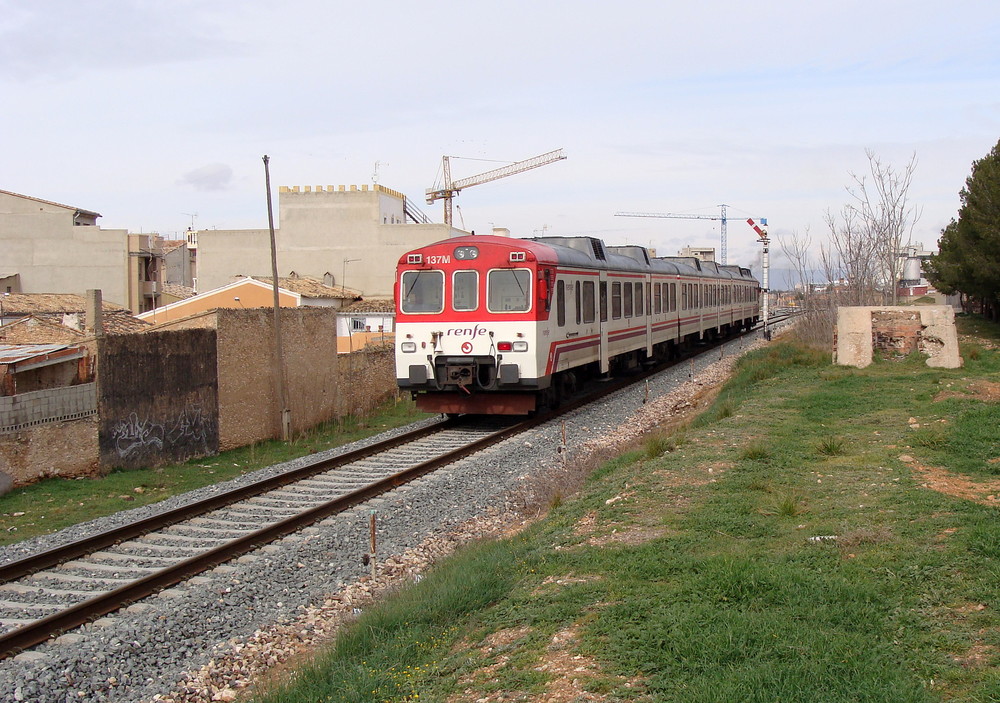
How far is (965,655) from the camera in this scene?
4.26m

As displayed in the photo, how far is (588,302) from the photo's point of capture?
17.1 metres

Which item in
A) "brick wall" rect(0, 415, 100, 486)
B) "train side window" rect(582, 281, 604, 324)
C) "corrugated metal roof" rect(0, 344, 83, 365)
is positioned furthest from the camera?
"train side window" rect(582, 281, 604, 324)

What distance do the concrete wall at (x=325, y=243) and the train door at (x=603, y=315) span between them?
3568 cm

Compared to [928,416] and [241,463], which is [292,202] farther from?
[928,416]

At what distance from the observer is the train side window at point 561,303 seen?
1525 centimetres

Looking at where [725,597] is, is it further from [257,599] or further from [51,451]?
[51,451]

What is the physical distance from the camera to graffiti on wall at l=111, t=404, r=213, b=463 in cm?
1396

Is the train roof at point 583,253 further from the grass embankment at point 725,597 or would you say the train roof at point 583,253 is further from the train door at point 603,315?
the grass embankment at point 725,597

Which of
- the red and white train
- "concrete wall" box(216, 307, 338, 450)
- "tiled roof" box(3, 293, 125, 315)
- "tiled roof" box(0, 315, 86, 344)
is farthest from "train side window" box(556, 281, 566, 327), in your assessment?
"tiled roof" box(3, 293, 125, 315)

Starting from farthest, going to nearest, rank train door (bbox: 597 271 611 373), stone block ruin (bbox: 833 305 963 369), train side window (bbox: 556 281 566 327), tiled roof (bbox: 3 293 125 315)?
1. tiled roof (bbox: 3 293 125 315)
2. train door (bbox: 597 271 611 373)
3. stone block ruin (bbox: 833 305 963 369)
4. train side window (bbox: 556 281 566 327)

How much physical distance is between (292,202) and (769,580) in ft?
170

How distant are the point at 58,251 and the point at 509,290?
41416 mm

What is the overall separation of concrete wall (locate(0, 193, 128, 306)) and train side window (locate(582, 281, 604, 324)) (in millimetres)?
37332

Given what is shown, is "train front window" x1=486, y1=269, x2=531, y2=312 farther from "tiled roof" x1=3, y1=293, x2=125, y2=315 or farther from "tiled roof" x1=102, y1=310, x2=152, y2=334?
"tiled roof" x1=3, y1=293, x2=125, y2=315
